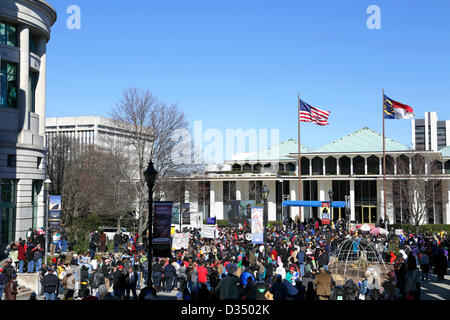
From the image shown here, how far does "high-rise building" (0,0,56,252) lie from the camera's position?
1250 inches

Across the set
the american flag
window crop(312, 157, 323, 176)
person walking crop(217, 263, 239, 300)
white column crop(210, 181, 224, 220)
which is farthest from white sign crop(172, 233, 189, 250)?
white column crop(210, 181, 224, 220)

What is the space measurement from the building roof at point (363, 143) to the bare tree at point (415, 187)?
2.15m

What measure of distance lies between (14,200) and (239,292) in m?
25.5

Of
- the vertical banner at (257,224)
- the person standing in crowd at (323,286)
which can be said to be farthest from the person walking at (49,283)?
the vertical banner at (257,224)

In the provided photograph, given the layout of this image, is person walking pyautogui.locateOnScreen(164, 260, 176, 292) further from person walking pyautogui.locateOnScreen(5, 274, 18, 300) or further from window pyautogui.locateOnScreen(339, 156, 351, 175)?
window pyautogui.locateOnScreen(339, 156, 351, 175)

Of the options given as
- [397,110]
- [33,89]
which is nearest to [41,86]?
[33,89]

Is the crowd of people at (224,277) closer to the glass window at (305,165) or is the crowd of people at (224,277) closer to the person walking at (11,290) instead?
the person walking at (11,290)

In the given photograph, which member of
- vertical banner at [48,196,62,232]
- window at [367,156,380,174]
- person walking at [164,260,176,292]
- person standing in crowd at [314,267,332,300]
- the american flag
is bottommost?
person walking at [164,260,176,292]

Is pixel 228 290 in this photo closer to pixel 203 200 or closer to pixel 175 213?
pixel 175 213

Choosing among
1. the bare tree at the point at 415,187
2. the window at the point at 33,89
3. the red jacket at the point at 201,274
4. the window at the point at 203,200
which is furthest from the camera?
the window at the point at 203,200

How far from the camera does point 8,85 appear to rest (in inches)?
1288

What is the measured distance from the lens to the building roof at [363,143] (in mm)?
54016

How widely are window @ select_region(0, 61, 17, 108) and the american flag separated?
1010 inches
